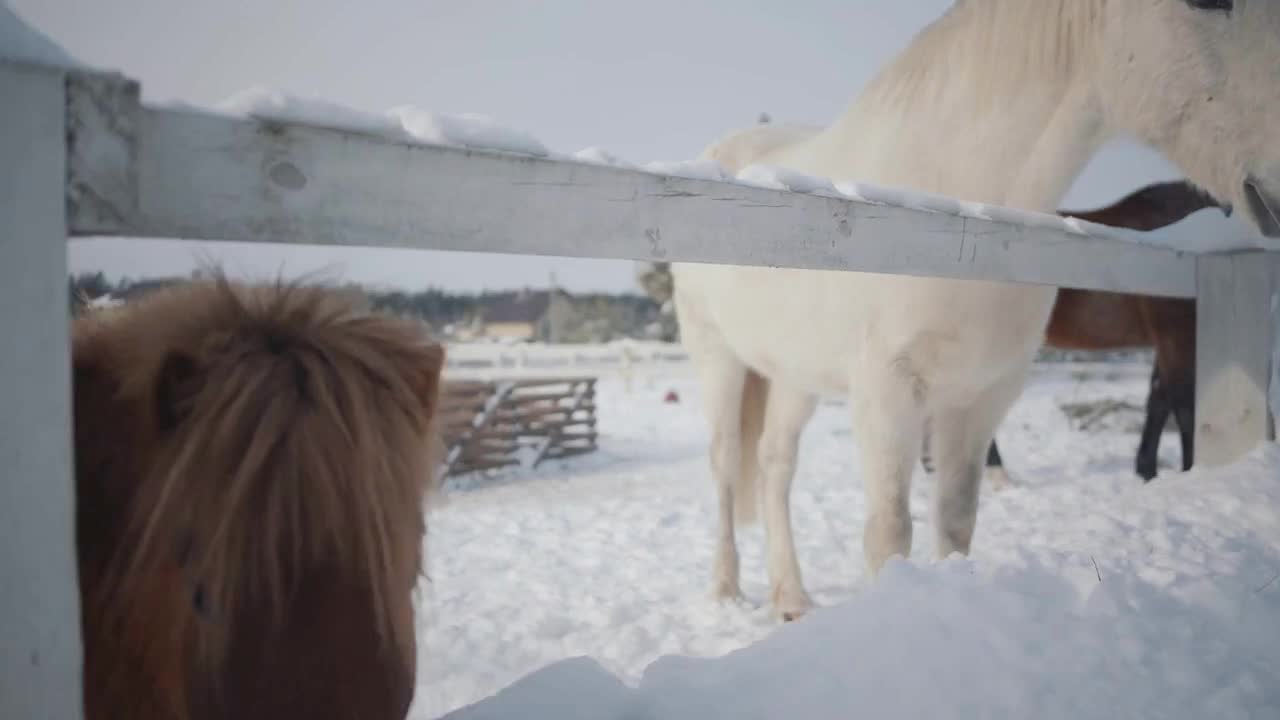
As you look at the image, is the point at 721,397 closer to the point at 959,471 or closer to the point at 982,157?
the point at 959,471

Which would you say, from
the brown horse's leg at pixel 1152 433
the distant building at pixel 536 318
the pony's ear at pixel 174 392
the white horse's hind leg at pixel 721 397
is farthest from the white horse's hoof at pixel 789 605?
the distant building at pixel 536 318

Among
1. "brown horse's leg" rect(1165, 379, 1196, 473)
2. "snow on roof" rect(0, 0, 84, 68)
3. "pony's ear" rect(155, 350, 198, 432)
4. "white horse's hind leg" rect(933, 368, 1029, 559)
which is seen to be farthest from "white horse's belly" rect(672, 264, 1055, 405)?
"brown horse's leg" rect(1165, 379, 1196, 473)

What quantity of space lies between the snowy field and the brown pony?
238 mm

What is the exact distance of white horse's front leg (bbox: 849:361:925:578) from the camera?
2.21 m

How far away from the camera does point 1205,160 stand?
197 centimetres

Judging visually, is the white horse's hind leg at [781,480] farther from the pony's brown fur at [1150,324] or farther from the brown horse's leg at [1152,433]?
the brown horse's leg at [1152,433]

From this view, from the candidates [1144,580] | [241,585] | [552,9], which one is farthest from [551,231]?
[552,9]

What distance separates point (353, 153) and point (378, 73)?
3.82m

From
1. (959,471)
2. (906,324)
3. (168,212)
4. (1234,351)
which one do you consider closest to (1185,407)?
(1234,351)

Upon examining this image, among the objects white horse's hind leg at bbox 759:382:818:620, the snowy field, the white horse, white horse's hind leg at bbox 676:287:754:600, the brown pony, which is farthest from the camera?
white horse's hind leg at bbox 676:287:754:600

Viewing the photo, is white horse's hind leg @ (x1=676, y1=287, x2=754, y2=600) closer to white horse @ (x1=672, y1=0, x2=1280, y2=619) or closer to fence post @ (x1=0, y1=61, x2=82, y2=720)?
white horse @ (x1=672, y1=0, x2=1280, y2=619)

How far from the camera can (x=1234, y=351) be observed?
7.79ft

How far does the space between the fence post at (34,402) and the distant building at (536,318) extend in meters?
20.2

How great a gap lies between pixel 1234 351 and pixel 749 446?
2.38 m
